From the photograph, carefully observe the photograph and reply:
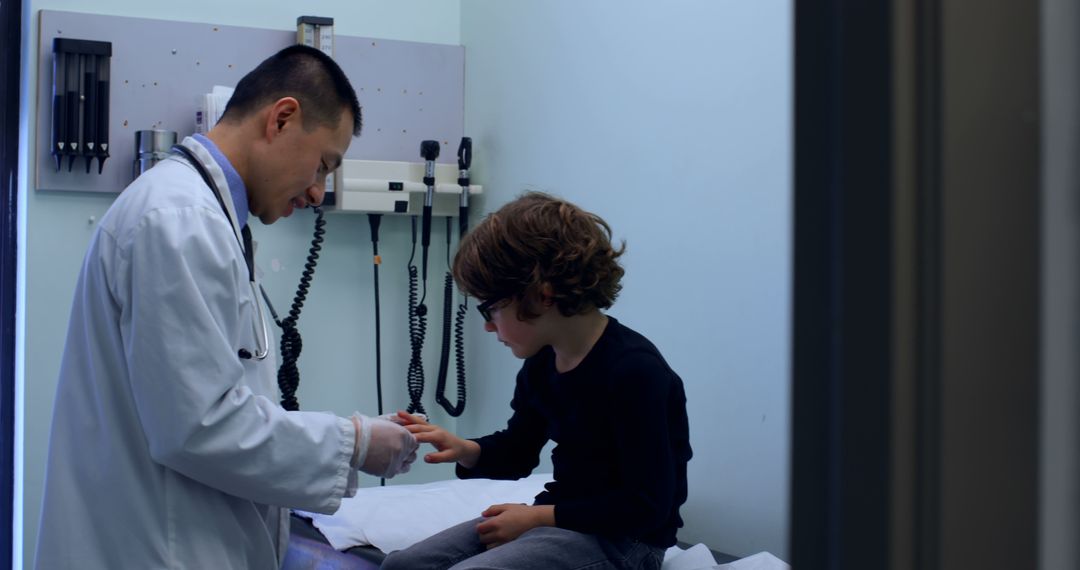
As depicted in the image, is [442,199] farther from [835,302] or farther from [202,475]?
[835,302]

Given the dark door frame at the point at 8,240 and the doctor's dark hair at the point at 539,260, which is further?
the dark door frame at the point at 8,240

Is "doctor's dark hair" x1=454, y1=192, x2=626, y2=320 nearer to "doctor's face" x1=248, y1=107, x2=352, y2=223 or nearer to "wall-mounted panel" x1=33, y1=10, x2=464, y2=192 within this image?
"doctor's face" x1=248, y1=107, x2=352, y2=223

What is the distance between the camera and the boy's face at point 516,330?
170 centimetres

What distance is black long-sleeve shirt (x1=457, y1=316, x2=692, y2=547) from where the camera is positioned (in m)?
1.52

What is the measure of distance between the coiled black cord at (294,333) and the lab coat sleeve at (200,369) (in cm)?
152

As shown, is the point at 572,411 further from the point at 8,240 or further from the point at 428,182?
the point at 8,240

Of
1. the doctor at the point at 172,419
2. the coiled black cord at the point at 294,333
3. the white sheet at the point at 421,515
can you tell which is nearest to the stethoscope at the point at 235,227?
the doctor at the point at 172,419

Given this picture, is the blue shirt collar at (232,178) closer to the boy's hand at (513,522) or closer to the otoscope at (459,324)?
the boy's hand at (513,522)

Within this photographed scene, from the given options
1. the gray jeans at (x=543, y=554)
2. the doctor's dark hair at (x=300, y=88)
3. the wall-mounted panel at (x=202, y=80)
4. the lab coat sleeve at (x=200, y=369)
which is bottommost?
the gray jeans at (x=543, y=554)

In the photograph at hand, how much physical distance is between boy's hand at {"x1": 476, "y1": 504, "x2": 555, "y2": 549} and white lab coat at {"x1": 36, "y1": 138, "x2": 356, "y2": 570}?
28 centimetres

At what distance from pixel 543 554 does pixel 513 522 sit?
0.12 m

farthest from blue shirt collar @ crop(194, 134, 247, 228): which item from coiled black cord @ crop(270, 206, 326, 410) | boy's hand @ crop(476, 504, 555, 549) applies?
coiled black cord @ crop(270, 206, 326, 410)

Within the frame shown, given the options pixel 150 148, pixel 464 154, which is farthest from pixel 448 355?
pixel 150 148

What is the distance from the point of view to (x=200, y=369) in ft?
4.58
